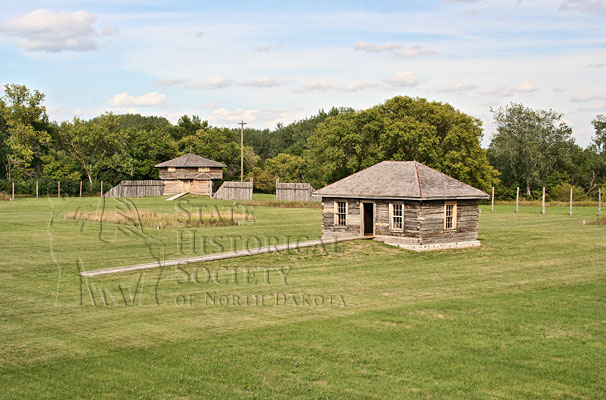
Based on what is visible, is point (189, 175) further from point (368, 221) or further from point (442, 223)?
point (442, 223)

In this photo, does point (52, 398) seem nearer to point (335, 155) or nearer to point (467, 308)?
point (467, 308)

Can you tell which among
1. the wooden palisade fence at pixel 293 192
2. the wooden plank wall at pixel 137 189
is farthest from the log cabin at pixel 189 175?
the wooden palisade fence at pixel 293 192

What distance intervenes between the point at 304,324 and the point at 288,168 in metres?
76.2

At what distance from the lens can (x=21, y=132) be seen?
255 ft

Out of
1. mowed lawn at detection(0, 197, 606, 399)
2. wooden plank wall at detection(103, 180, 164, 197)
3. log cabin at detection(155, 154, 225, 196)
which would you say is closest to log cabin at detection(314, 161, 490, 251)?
mowed lawn at detection(0, 197, 606, 399)

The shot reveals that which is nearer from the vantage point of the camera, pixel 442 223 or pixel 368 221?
pixel 442 223

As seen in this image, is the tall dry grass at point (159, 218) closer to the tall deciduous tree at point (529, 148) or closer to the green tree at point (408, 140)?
the green tree at point (408, 140)

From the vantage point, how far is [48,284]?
21.6 m

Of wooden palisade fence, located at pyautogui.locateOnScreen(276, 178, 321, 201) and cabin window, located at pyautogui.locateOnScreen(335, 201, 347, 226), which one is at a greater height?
wooden palisade fence, located at pyautogui.locateOnScreen(276, 178, 321, 201)

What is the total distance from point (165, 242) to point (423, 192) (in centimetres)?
1334

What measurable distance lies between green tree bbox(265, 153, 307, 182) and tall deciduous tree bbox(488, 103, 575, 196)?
2706cm

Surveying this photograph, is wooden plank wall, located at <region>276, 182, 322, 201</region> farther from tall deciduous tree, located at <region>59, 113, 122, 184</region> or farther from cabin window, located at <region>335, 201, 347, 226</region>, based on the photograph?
cabin window, located at <region>335, 201, 347, 226</region>

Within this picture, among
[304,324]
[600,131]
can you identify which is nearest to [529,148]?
[600,131]

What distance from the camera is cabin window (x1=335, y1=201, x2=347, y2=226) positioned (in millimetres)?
34812
